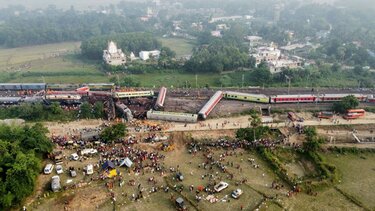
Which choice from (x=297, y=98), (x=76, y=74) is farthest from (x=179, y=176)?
(x=76, y=74)

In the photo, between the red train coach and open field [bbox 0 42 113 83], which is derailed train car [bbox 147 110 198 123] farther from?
open field [bbox 0 42 113 83]

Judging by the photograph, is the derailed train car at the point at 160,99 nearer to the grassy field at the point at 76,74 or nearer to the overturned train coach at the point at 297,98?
the grassy field at the point at 76,74

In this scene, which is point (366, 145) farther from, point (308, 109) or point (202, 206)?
point (202, 206)

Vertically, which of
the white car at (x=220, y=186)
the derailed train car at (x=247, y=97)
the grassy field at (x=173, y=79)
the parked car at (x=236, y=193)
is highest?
the derailed train car at (x=247, y=97)

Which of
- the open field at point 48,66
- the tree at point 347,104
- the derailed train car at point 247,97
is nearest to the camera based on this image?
the tree at point 347,104

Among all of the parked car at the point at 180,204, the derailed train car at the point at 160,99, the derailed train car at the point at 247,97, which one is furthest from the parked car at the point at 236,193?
the derailed train car at the point at 247,97

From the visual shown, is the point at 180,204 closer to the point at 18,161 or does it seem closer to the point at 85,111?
the point at 18,161

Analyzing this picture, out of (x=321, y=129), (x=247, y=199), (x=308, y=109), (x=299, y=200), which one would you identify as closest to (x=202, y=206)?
(x=247, y=199)

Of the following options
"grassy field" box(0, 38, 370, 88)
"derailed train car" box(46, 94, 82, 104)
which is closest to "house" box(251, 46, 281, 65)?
"grassy field" box(0, 38, 370, 88)
